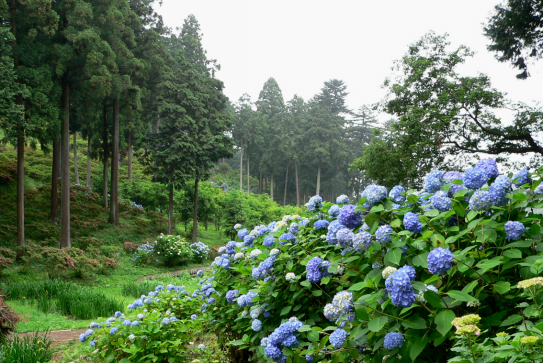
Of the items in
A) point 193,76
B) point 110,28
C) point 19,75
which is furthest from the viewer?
point 193,76

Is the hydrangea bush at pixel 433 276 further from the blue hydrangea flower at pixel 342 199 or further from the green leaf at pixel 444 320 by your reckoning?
the blue hydrangea flower at pixel 342 199

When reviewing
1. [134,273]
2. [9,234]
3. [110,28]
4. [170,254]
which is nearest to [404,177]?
[170,254]

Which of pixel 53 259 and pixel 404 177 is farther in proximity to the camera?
pixel 404 177

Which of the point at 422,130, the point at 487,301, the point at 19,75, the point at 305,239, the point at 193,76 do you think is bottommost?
the point at 487,301

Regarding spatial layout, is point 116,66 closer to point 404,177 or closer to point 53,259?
point 53,259

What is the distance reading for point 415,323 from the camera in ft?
4.66

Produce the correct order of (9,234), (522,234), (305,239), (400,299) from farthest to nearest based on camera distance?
(9,234), (305,239), (522,234), (400,299)

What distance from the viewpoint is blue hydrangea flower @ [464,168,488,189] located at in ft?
5.57

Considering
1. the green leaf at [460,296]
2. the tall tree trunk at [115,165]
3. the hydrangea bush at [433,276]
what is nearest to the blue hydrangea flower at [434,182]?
the hydrangea bush at [433,276]

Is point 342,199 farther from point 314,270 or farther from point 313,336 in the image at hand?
point 313,336

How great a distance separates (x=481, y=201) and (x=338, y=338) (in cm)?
83

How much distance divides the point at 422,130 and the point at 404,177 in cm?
197

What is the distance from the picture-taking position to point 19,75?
11477 mm

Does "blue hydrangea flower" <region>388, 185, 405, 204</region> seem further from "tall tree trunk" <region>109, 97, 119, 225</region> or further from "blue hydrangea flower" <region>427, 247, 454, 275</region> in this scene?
"tall tree trunk" <region>109, 97, 119, 225</region>
